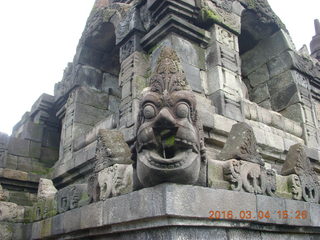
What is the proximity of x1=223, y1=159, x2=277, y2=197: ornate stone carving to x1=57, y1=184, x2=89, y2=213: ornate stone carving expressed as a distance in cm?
194

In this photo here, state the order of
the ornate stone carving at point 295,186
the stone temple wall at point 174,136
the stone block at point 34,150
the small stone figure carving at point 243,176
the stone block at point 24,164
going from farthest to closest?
the stone block at point 34,150
the stone block at point 24,164
the ornate stone carving at point 295,186
the small stone figure carving at point 243,176
the stone temple wall at point 174,136

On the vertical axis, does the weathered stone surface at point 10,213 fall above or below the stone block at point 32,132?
below

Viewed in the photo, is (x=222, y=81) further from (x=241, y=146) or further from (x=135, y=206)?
(x=135, y=206)

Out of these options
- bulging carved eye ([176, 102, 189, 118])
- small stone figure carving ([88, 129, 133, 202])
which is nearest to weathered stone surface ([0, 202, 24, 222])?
small stone figure carving ([88, 129, 133, 202])

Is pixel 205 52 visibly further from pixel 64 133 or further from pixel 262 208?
pixel 64 133

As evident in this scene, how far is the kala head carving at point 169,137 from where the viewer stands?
2902 millimetres

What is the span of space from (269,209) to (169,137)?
4.75 feet

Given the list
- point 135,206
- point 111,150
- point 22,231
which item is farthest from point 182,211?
point 22,231

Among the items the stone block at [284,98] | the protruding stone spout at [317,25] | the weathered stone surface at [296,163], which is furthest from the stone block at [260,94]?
the protruding stone spout at [317,25]

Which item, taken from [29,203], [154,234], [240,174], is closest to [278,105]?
[240,174]

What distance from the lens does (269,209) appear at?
11.7ft

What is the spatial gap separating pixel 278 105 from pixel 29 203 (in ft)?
19.1

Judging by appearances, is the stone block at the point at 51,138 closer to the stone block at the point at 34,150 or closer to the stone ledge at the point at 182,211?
the stone block at the point at 34,150
